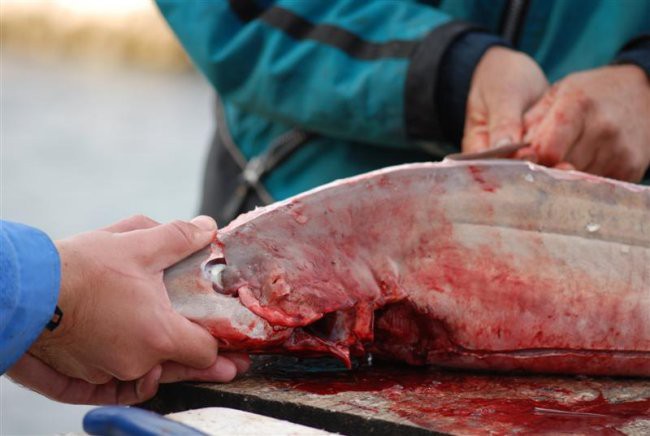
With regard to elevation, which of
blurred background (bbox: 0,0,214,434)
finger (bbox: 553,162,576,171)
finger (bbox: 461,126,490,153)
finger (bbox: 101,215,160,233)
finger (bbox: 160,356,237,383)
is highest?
finger (bbox: 461,126,490,153)

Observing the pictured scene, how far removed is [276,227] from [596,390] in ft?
2.55

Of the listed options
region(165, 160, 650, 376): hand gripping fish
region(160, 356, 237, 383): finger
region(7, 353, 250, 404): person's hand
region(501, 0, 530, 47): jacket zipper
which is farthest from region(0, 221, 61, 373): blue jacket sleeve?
region(501, 0, 530, 47): jacket zipper

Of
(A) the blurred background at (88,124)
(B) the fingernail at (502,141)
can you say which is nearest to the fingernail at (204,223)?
(B) the fingernail at (502,141)

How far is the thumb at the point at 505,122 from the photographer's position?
300 cm

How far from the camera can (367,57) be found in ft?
11.0

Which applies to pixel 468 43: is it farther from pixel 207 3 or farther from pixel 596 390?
pixel 596 390

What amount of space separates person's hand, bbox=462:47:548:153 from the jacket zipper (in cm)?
28

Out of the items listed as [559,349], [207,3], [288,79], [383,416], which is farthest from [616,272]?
[207,3]

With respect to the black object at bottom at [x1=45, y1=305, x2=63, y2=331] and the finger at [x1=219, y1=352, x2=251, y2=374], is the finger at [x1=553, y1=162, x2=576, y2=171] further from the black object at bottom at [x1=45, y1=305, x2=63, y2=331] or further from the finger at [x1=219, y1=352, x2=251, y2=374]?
the black object at bottom at [x1=45, y1=305, x2=63, y2=331]

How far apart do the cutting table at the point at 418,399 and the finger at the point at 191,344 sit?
0.07m

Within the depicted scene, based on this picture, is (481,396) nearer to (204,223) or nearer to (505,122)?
(204,223)

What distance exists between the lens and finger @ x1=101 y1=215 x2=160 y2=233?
2.22 metres

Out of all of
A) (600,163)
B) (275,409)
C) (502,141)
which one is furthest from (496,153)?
(275,409)

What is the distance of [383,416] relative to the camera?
6.60 ft
